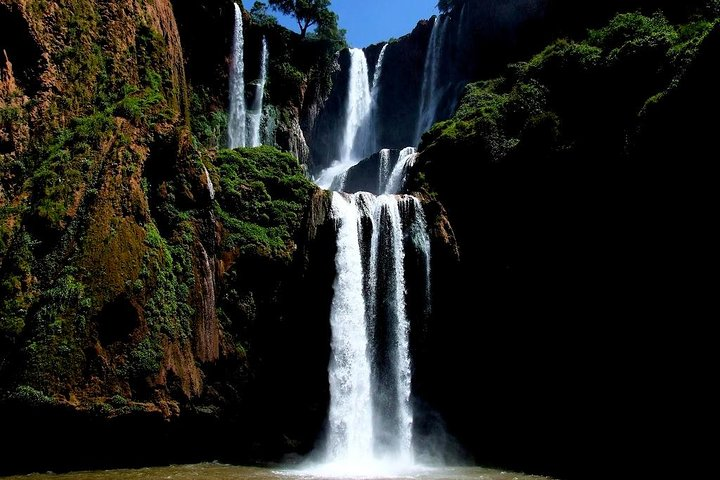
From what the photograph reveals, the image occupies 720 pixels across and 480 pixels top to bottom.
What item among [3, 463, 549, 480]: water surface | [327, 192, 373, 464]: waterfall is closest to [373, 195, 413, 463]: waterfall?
[327, 192, 373, 464]: waterfall

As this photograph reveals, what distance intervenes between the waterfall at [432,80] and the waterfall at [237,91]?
13658mm

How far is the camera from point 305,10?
38219 millimetres

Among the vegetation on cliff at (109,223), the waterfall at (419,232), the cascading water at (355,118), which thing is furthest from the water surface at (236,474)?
the cascading water at (355,118)

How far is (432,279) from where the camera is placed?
20672 mm

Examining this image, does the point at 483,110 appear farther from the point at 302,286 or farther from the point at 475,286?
the point at 302,286

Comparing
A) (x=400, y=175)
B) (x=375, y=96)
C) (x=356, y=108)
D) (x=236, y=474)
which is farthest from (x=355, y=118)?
(x=236, y=474)

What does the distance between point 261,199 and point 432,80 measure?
23.5 m

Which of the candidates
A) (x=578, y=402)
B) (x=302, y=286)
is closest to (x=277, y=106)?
(x=302, y=286)

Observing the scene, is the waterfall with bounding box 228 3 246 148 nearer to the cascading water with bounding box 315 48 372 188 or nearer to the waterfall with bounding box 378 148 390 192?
the waterfall with bounding box 378 148 390 192

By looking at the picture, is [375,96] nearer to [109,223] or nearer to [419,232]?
[419,232]

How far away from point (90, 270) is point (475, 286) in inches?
532

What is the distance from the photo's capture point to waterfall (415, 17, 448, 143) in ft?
128

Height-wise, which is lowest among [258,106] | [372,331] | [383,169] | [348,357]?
[348,357]

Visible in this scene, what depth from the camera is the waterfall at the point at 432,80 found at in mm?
38906
